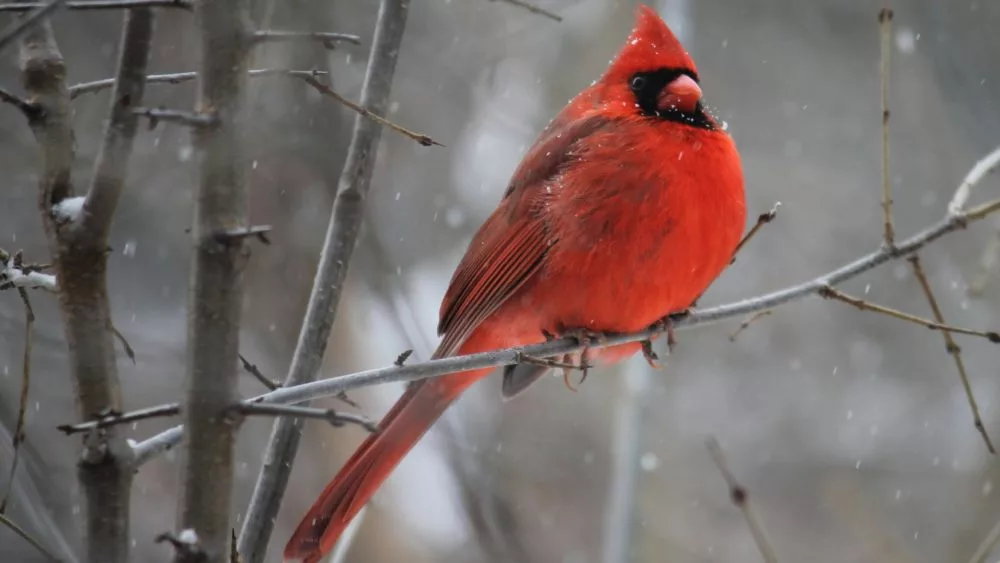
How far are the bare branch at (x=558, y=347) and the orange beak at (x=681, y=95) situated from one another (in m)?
0.48

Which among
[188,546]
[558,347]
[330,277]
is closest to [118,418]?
[188,546]

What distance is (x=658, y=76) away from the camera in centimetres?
243

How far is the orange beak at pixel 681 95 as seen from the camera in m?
2.35

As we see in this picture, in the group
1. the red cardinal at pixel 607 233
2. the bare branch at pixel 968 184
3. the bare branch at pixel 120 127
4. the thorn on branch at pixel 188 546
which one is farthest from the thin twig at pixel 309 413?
the bare branch at pixel 968 184

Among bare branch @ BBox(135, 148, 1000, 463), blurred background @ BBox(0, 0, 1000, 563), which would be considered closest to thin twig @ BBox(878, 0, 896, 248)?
bare branch @ BBox(135, 148, 1000, 463)

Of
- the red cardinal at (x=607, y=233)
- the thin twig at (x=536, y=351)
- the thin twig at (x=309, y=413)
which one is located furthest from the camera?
the red cardinal at (x=607, y=233)

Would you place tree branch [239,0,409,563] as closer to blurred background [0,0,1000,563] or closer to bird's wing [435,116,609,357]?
bird's wing [435,116,609,357]

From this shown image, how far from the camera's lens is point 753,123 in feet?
20.4

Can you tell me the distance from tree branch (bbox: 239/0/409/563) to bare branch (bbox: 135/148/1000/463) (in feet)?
1.17

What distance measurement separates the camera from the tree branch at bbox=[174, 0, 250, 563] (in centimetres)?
111

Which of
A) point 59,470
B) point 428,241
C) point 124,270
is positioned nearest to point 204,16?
point 59,470

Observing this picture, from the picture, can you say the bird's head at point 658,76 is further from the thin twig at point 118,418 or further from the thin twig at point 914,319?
the thin twig at point 118,418

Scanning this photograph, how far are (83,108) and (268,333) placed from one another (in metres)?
1.10

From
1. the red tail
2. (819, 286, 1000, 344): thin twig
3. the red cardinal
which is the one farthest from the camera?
the red cardinal
